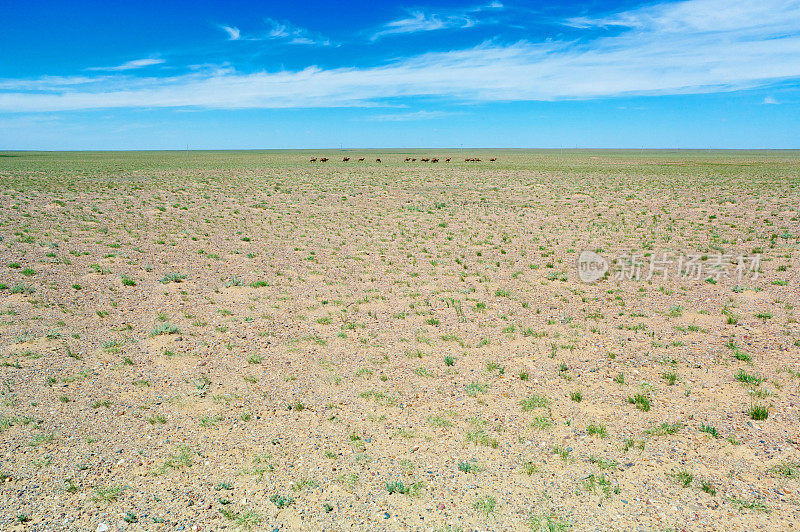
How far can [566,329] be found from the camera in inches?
391

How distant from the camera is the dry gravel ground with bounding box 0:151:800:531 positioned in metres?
5.05

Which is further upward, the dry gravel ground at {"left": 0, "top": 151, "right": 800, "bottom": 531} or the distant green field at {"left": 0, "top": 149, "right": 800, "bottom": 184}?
the distant green field at {"left": 0, "top": 149, "right": 800, "bottom": 184}

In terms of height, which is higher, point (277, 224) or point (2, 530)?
point (277, 224)

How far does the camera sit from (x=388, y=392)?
24.3 ft

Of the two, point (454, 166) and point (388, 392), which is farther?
point (454, 166)

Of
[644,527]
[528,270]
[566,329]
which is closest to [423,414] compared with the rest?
[644,527]

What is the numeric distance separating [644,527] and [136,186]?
139 feet

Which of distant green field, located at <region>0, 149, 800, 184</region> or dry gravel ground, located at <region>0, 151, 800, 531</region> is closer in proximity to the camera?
dry gravel ground, located at <region>0, 151, 800, 531</region>

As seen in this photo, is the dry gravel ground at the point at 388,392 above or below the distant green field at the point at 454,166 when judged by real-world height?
below

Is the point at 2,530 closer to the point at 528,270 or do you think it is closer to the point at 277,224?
the point at 528,270

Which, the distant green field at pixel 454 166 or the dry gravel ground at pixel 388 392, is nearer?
the dry gravel ground at pixel 388 392

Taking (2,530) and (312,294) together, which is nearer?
(2,530)

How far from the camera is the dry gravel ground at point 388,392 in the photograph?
505 centimetres

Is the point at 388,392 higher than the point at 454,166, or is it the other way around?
the point at 454,166
